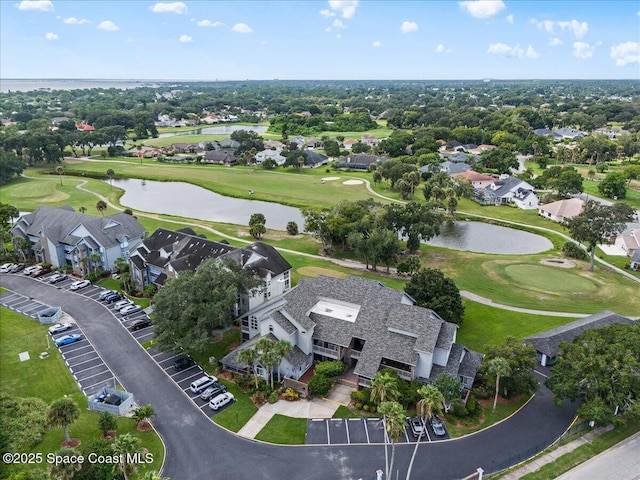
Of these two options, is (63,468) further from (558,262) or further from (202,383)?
(558,262)

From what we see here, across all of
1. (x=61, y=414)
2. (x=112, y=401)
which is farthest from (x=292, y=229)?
(x=61, y=414)

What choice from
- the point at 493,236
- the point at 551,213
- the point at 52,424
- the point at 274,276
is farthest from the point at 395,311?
→ the point at 551,213

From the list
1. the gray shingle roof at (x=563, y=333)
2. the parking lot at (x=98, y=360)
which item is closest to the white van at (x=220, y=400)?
the parking lot at (x=98, y=360)

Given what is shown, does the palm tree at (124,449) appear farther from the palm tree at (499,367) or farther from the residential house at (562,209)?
the residential house at (562,209)

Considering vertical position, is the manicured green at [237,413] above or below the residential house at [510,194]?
below

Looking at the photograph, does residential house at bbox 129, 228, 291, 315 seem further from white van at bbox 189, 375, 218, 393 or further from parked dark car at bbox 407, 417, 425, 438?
parked dark car at bbox 407, 417, 425, 438
